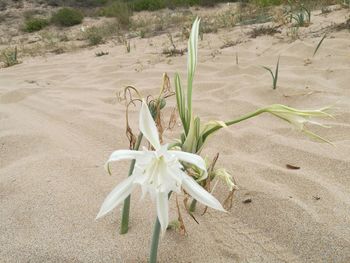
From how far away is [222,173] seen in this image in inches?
44.2

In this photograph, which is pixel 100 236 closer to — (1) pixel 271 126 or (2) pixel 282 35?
(1) pixel 271 126

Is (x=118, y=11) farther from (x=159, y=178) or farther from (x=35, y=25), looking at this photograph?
(x=159, y=178)

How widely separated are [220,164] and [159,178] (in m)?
1.13

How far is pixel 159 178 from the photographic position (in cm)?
87

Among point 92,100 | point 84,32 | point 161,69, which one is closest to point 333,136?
point 92,100

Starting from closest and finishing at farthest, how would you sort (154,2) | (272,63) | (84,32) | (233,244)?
(233,244) → (272,63) → (84,32) → (154,2)

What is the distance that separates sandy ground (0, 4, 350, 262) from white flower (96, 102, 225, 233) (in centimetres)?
48

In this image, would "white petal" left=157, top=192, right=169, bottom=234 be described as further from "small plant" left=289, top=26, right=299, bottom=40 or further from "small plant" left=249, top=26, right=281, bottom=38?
"small plant" left=249, top=26, right=281, bottom=38

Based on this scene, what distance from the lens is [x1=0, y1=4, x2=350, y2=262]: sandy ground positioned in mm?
1355

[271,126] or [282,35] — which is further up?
[282,35]

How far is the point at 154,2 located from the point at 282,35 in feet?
24.1

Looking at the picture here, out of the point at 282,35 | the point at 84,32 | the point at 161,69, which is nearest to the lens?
the point at 161,69

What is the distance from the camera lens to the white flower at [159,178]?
2.85 feet

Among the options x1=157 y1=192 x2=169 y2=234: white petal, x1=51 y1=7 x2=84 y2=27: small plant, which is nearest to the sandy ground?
x1=157 y1=192 x2=169 y2=234: white petal
